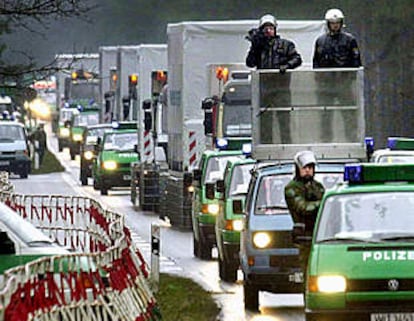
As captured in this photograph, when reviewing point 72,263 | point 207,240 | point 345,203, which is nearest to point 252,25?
point 207,240

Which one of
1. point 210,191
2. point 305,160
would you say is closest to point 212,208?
point 210,191

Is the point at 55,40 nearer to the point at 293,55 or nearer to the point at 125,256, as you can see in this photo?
the point at 293,55

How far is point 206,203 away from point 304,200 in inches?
421

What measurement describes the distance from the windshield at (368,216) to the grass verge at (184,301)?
11.5ft

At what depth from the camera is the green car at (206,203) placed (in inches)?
1130

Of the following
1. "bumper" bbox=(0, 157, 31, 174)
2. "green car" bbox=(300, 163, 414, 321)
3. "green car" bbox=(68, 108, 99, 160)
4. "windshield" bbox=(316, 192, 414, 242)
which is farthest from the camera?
"green car" bbox=(68, 108, 99, 160)

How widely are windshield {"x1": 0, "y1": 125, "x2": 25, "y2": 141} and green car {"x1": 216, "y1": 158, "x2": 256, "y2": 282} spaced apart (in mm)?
34140

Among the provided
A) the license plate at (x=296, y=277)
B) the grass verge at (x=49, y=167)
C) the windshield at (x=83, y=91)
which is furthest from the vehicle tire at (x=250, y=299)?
the windshield at (x=83, y=91)

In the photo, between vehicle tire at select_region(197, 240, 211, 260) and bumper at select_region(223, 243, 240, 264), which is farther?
vehicle tire at select_region(197, 240, 211, 260)

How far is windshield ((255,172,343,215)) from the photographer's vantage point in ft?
70.1

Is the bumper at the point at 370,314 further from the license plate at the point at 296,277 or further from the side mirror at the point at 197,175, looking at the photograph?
the side mirror at the point at 197,175

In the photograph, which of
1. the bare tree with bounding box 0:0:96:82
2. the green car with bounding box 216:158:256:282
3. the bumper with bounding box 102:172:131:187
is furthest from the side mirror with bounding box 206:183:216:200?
the bumper with bounding box 102:172:131:187

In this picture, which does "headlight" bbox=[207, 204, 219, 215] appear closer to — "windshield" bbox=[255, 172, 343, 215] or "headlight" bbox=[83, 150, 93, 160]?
"windshield" bbox=[255, 172, 343, 215]

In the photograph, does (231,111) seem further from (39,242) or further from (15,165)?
(15,165)
